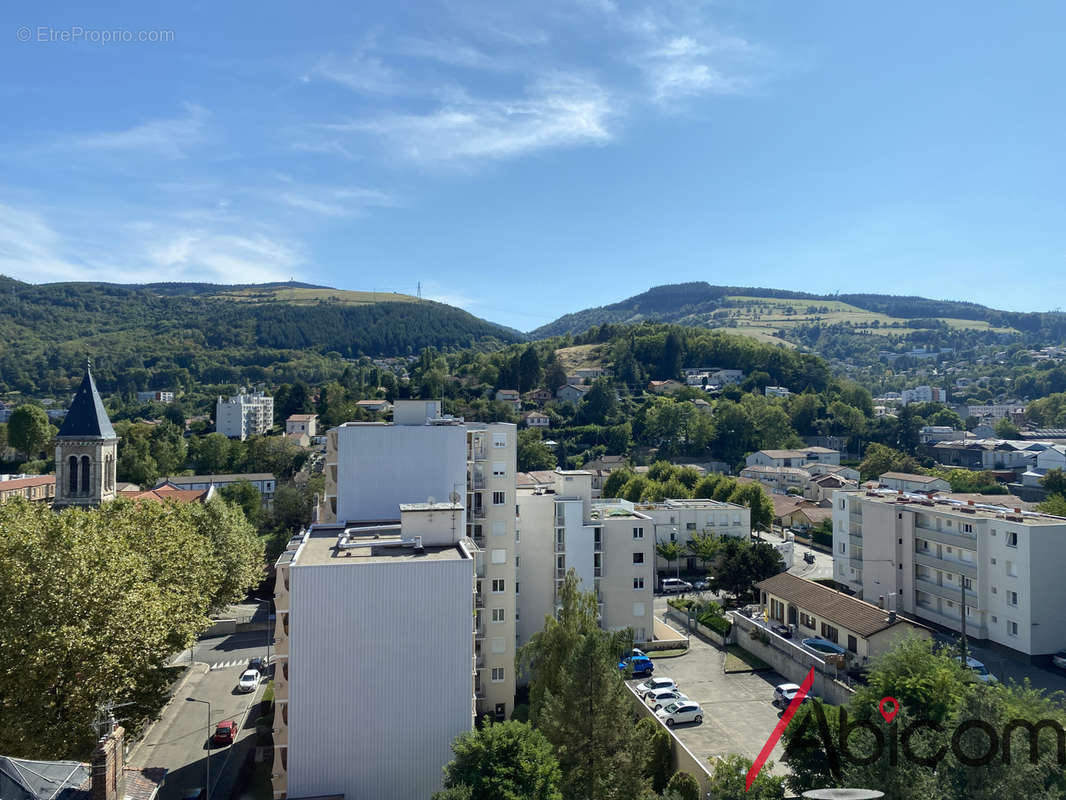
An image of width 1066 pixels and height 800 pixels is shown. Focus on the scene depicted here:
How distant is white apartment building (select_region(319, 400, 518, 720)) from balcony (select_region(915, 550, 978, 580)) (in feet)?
81.0

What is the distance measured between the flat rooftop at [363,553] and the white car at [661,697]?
11.3 m

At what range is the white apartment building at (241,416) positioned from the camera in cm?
10669

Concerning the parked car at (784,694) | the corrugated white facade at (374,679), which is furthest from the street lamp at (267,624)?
the parked car at (784,694)

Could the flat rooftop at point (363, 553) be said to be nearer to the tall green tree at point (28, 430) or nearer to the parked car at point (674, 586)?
the parked car at point (674, 586)

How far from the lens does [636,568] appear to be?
35.3 metres

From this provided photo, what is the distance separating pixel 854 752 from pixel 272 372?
171274mm

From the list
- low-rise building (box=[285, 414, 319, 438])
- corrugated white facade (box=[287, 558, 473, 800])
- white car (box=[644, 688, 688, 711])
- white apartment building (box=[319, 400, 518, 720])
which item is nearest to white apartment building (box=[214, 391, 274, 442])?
low-rise building (box=[285, 414, 319, 438])

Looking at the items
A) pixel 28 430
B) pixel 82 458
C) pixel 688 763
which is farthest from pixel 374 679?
pixel 28 430

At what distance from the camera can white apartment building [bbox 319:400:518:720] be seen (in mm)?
28094

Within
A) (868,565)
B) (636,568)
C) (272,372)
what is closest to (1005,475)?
(868,565)

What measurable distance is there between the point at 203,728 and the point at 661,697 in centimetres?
1907

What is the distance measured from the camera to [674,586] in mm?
47906

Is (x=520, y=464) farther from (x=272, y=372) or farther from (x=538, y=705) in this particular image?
(x=272, y=372)

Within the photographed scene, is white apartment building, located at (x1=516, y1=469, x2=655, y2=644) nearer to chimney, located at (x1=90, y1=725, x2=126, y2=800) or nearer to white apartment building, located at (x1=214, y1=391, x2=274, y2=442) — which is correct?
chimney, located at (x1=90, y1=725, x2=126, y2=800)
